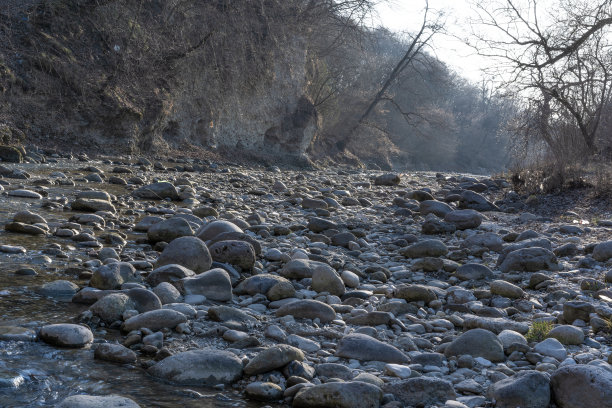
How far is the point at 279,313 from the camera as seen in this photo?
334cm

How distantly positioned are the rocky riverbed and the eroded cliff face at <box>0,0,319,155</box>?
14.4 feet

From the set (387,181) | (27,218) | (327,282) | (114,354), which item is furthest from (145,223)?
(387,181)

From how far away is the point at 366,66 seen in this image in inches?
1177

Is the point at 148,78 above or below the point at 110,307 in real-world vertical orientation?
above

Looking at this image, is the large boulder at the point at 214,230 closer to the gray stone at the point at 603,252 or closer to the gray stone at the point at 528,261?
the gray stone at the point at 528,261

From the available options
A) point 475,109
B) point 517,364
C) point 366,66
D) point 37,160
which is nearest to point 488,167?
point 475,109

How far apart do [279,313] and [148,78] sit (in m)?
11.3

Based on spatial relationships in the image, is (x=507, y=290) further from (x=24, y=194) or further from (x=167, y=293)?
(x=24, y=194)

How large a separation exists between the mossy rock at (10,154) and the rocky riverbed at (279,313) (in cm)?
173

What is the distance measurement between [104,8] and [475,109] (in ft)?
169

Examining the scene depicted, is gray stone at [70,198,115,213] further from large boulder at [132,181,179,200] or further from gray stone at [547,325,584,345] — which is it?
gray stone at [547,325,584,345]

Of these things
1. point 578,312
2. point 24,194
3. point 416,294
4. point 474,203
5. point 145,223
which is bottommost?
point 24,194

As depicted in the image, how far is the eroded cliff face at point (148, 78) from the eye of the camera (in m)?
10.4

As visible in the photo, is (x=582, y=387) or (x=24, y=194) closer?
(x=582, y=387)
